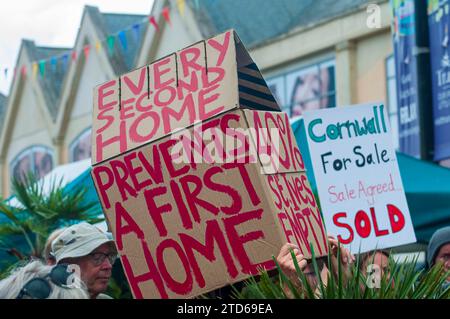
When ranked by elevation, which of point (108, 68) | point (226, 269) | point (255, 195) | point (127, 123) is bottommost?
point (226, 269)

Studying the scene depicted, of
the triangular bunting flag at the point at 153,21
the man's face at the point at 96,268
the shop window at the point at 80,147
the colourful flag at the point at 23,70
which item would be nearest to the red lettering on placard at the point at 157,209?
the man's face at the point at 96,268

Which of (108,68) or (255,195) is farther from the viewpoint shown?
(108,68)

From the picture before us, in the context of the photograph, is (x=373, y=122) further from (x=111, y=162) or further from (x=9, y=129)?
(x=9, y=129)

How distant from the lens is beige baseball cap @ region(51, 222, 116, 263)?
4793 millimetres

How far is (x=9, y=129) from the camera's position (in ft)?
108

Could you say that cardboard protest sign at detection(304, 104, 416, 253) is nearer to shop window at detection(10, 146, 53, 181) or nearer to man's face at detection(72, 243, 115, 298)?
man's face at detection(72, 243, 115, 298)

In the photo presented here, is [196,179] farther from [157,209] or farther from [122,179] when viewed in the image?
[122,179]

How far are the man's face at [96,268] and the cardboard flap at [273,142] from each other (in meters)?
1.05

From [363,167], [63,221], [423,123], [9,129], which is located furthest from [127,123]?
[9,129]

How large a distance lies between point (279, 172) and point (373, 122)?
3.23 meters

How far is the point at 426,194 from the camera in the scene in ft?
27.5

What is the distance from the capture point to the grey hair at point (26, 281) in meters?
2.88

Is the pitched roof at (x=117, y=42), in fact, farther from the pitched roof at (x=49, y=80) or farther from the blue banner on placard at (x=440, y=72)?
the blue banner on placard at (x=440, y=72)

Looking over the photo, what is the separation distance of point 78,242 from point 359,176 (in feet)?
8.77
